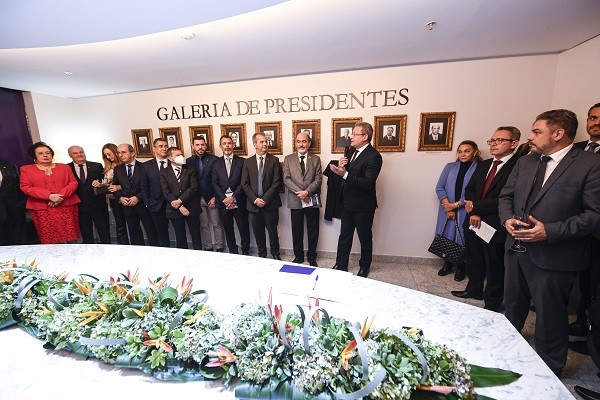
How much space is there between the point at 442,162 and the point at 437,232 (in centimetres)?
93

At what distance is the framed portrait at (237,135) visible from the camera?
3.90 meters

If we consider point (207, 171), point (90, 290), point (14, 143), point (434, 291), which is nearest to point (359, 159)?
point (434, 291)

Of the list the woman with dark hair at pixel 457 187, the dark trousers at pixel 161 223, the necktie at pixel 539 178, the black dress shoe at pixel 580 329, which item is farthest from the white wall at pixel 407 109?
the necktie at pixel 539 178

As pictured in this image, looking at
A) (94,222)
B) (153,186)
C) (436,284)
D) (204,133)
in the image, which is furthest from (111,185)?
(436,284)

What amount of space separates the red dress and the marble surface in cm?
263

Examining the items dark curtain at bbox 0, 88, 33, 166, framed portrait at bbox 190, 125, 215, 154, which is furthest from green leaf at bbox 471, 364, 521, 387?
dark curtain at bbox 0, 88, 33, 166

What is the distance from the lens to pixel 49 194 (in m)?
3.31

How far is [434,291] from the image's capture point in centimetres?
293

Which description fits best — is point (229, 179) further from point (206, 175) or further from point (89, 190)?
point (89, 190)

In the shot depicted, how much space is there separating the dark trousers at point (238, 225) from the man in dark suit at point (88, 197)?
1903mm

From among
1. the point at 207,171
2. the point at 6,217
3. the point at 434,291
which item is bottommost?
the point at 434,291

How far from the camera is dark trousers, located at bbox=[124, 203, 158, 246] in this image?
388 cm

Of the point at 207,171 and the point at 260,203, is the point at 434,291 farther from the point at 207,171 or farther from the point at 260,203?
the point at 207,171

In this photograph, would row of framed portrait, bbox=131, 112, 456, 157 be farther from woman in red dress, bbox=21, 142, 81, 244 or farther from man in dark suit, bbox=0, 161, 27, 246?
man in dark suit, bbox=0, 161, 27, 246
